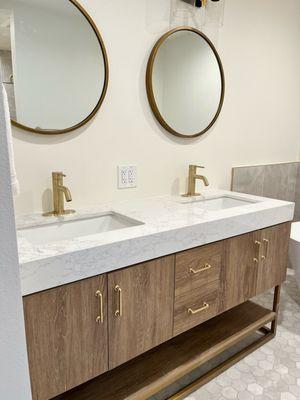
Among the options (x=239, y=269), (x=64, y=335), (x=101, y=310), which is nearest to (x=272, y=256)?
(x=239, y=269)

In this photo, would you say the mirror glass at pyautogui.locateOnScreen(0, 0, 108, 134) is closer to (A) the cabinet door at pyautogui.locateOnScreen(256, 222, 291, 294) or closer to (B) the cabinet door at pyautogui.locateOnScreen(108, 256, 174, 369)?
(B) the cabinet door at pyautogui.locateOnScreen(108, 256, 174, 369)

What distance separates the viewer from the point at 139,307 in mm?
1142

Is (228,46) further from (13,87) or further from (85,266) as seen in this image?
(85,266)

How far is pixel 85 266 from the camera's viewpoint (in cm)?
97

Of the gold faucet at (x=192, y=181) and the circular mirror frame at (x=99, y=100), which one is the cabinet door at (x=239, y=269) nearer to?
the gold faucet at (x=192, y=181)

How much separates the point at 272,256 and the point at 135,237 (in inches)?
35.7

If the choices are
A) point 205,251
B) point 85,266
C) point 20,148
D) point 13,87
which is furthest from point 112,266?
point 13,87

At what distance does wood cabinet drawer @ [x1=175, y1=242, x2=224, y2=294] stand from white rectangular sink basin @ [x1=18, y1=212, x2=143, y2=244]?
0.78 ft

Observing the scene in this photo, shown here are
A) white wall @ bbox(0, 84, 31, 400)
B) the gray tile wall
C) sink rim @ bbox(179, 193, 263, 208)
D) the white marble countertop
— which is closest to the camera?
white wall @ bbox(0, 84, 31, 400)

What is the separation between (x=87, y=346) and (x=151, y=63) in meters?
1.32

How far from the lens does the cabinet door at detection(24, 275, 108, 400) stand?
930mm

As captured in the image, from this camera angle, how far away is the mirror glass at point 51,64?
1.21 meters

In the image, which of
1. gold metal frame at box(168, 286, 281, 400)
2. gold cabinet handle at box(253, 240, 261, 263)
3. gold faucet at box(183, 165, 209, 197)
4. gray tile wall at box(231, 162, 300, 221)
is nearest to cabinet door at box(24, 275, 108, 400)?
gold metal frame at box(168, 286, 281, 400)

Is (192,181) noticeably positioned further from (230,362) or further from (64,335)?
(64,335)
